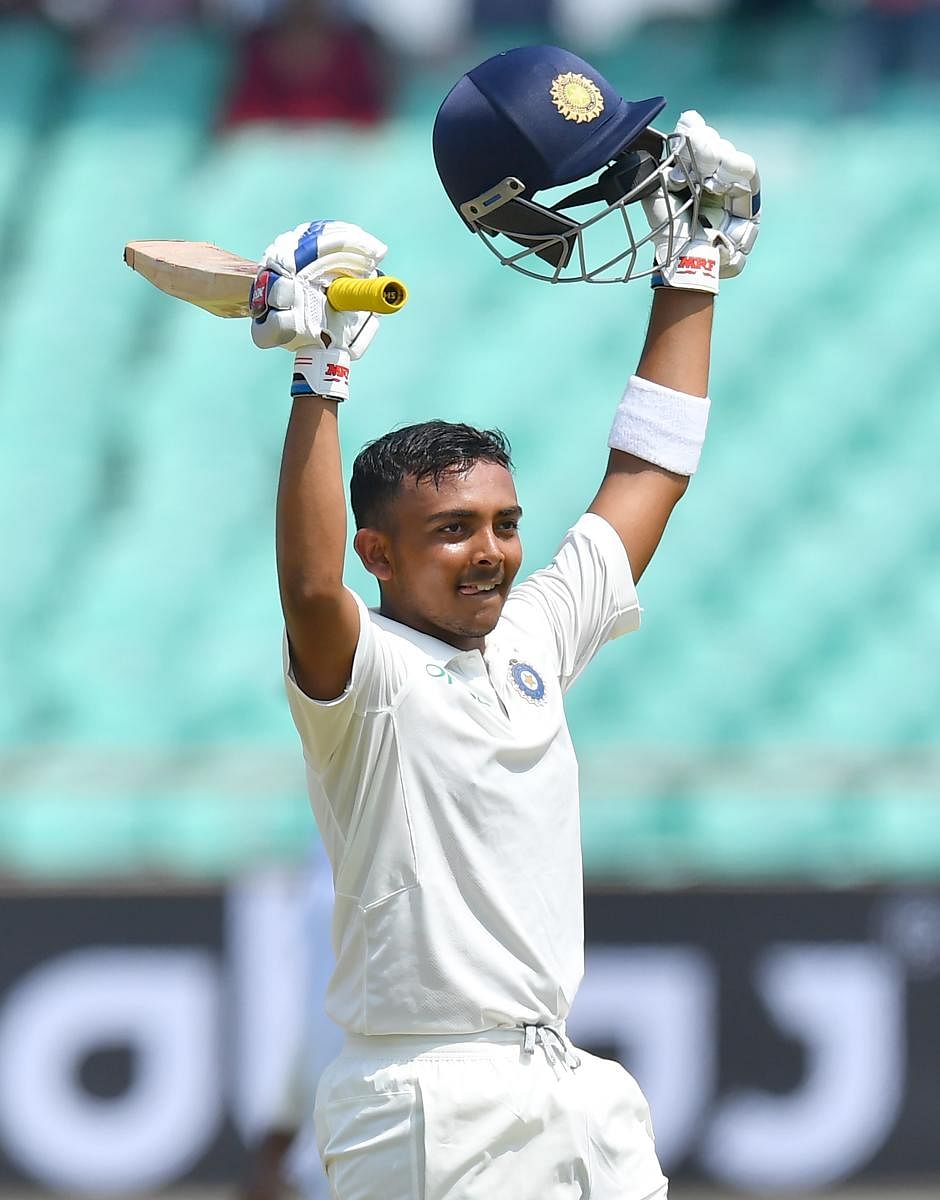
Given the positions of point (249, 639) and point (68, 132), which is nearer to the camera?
point (249, 639)

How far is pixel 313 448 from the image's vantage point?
2.02 meters

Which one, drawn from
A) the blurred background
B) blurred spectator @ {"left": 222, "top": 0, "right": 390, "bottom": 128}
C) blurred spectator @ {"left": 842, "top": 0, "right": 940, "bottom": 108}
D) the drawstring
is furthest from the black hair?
blurred spectator @ {"left": 842, "top": 0, "right": 940, "bottom": 108}

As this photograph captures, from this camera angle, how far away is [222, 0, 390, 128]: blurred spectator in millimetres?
6039

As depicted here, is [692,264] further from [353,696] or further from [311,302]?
[353,696]

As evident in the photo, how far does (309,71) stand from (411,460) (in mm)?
4162

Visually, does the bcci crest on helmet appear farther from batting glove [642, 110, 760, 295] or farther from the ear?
the ear

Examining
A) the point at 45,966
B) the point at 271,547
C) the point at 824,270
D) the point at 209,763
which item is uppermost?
the point at 824,270

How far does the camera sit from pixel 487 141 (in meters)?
2.30

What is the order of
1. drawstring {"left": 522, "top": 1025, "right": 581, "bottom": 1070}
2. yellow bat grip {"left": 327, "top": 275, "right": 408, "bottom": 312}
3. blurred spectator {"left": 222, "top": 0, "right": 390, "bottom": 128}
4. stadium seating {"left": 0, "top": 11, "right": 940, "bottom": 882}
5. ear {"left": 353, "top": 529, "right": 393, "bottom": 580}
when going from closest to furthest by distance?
yellow bat grip {"left": 327, "top": 275, "right": 408, "bottom": 312}, drawstring {"left": 522, "top": 1025, "right": 581, "bottom": 1070}, ear {"left": 353, "top": 529, "right": 393, "bottom": 580}, stadium seating {"left": 0, "top": 11, "right": 940, "bottom": 882}, blurred spectator {"left": 222, "top": 0, "right": 390, "bottom": 128}

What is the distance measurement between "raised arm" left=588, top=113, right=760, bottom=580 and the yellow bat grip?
542 millimetres

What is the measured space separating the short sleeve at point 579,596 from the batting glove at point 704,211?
1.12 feet

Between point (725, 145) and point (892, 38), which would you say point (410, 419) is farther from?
point (725, 145)

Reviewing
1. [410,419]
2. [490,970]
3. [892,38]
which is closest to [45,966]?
[410,419]

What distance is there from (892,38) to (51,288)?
9.00 feet
